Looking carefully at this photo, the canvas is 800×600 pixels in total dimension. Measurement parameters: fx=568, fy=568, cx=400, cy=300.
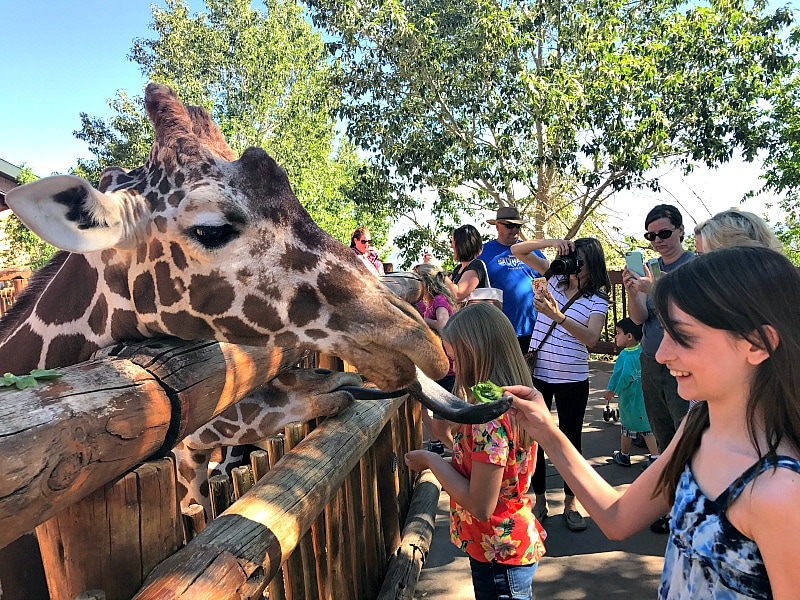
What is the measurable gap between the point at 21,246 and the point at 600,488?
67.7ft

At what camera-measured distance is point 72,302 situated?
2061 millimetres

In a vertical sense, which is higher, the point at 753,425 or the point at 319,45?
the point at 319,45

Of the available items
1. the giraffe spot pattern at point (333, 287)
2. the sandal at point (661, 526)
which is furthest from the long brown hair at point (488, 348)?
the sandal at point (661, 526)

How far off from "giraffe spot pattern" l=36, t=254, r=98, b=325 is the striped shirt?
309cm

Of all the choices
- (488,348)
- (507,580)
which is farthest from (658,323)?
(507,580)

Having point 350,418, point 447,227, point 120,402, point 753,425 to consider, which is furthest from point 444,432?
point 447,227

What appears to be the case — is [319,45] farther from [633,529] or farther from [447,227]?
[633,529]

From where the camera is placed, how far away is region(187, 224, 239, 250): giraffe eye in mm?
1901

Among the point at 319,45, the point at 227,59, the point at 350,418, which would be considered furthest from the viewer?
the point at 319,45

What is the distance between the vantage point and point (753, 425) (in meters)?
1.29

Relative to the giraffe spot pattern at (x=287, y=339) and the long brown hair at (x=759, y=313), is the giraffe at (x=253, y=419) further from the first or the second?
the long brown hair at (x=759, y=313)

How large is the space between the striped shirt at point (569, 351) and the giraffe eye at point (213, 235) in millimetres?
2850

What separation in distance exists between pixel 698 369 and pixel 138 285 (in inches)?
68.1

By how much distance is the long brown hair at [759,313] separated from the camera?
4.11ft
